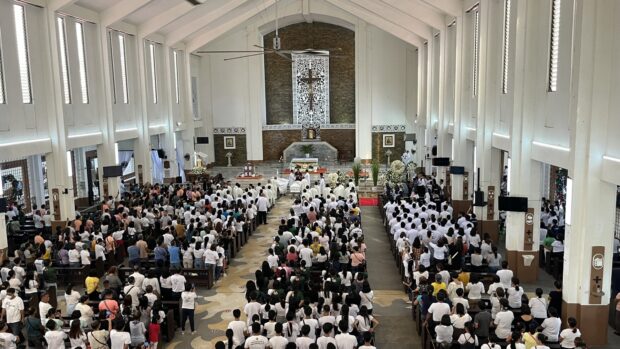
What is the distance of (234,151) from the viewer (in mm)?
35406

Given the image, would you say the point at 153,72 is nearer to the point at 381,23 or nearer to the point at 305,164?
the point at 305,164

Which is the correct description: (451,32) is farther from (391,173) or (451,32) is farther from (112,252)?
(112,252)

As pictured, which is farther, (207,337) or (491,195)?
(491,195)

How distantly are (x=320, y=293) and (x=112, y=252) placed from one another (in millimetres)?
7353

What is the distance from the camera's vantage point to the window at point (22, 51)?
15.6 meters

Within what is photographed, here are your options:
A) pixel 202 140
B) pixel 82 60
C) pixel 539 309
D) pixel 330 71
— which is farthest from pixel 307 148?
pixel 539 309

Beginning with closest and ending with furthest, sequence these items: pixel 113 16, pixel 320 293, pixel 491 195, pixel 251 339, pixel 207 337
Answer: pixel 251 339, pixel 320 293, pixel 207 337, pixel 491 195, pixel 113 16

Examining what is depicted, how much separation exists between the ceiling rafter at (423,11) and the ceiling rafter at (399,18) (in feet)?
8.50

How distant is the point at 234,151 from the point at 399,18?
1487cm

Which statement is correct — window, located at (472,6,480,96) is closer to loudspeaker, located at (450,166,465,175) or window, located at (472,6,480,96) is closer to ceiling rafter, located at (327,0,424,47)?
loudspeaker, located at (450,166,465,175)

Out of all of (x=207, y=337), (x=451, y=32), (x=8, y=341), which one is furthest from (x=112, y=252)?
(x=451, y=32)

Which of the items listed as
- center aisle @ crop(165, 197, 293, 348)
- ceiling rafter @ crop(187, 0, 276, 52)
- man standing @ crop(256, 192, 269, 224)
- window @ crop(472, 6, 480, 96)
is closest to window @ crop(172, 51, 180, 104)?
ceiling rafter @ crop(187, 0, 276, 52)

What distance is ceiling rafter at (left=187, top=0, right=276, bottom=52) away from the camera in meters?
28.5

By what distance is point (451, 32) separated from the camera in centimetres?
2170
